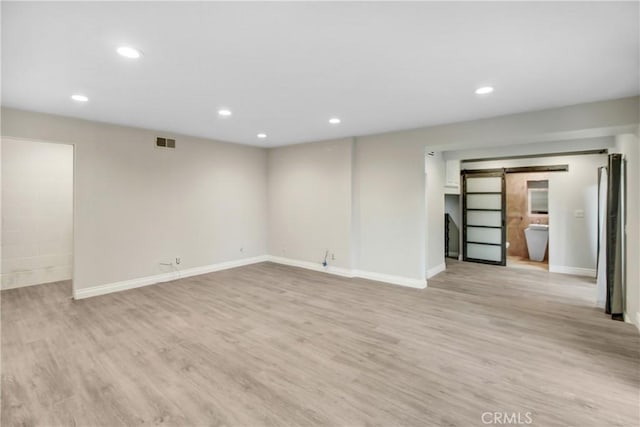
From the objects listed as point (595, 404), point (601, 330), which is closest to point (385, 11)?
point (595, 404)

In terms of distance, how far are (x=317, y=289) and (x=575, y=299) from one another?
3.87m

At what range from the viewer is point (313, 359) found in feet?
8.88

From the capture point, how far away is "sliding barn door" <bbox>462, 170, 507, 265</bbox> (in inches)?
268

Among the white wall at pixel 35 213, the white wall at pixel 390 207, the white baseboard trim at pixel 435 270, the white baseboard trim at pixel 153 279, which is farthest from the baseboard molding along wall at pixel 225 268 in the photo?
the white wall at pixel 35 213

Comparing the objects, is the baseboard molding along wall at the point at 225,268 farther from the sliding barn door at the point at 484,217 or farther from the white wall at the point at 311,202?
the sliding barn door at the point at 484,217

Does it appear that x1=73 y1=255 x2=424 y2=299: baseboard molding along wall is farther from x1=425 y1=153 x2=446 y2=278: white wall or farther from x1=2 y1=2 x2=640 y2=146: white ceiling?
x1=2 y1=2 x2=640 y2=146: white ceiling

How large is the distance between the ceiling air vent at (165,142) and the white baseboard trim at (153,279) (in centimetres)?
227

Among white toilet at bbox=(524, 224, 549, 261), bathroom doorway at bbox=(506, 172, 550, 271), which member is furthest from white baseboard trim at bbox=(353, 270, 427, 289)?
white toilet at bbox=(524, 224, 549, 261)

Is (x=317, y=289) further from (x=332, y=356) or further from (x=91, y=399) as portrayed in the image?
(x=91, y=399)

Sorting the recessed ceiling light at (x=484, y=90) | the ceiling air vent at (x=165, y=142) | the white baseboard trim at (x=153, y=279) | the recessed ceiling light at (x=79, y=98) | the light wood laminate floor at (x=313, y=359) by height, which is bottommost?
the light wood laminate floor at (x=313, y=359)

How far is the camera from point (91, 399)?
2.16m

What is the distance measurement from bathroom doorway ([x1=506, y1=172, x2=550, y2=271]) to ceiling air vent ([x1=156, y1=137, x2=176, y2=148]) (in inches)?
305

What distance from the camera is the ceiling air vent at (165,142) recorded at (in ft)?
16.8

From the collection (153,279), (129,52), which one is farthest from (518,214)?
(129,52)
